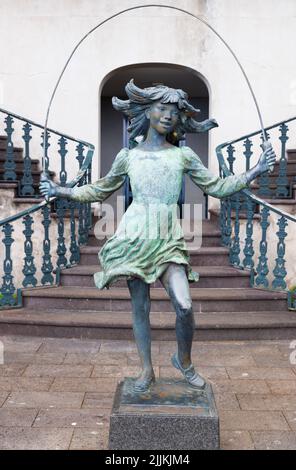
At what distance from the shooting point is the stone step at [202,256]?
22.2 ft

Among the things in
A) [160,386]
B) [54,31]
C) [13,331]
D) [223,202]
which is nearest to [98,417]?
[160,386]

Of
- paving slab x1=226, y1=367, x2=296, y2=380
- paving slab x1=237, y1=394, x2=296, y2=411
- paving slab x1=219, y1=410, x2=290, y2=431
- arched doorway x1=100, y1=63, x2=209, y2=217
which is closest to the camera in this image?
paving slab x1=219, y1=410, x2=290, y2=431

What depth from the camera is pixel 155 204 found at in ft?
10.3

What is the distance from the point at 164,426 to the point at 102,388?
1282mm

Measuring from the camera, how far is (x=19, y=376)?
443cm

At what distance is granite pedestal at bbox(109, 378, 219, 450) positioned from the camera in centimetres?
297

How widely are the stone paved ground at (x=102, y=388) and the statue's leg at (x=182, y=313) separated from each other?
1.78 feet

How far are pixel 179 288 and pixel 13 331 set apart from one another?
3.06m

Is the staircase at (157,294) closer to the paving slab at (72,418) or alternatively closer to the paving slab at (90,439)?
the paving slab at (72,418)

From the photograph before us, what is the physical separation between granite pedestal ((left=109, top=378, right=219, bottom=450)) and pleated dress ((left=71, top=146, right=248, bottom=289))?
2.45ft

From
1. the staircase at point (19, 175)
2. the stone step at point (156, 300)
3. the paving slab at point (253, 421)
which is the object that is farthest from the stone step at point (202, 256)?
the paving slab at point (253, 421)

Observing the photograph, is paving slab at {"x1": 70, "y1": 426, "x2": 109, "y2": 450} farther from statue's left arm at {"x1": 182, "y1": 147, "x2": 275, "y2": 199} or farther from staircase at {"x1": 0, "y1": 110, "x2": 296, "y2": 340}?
staircase at {"x1": 0, "y1": 110, "x2": 296, "y2": 340}

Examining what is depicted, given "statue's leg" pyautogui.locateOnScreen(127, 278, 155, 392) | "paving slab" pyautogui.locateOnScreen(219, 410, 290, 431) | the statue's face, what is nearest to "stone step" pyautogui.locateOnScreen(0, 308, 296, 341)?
"paving slab" pyautogui.locateOnScreen(219, 410, 290, 431)
